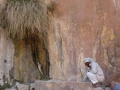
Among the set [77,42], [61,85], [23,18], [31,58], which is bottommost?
[61,85]

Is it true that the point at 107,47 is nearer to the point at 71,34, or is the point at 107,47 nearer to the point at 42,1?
the point at 71,34

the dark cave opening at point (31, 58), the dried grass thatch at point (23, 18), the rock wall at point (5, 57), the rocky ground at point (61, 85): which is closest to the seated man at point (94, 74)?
the rocky ground at point (61, 85)

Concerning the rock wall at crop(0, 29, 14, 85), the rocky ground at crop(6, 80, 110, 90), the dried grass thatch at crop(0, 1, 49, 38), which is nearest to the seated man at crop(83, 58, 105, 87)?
the rocky ground at crop(6, 80, 110, 90)

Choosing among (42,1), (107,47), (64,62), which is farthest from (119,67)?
(42,1)

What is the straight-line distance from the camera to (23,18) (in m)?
7.57

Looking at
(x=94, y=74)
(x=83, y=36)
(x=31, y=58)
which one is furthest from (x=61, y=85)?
(x=83, y=36)

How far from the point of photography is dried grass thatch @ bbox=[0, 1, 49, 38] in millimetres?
7559

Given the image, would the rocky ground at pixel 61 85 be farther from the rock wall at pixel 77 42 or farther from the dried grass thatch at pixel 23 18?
the dried grass thatch at pixel 23 18

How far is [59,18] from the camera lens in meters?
8.12

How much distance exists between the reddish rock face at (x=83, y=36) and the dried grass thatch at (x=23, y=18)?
1.60ft

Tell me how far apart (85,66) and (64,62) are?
0.54 metres

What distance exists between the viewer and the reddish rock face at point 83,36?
788 centimetres

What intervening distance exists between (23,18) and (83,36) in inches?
63.5

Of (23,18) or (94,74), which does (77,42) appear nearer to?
(94,74)
